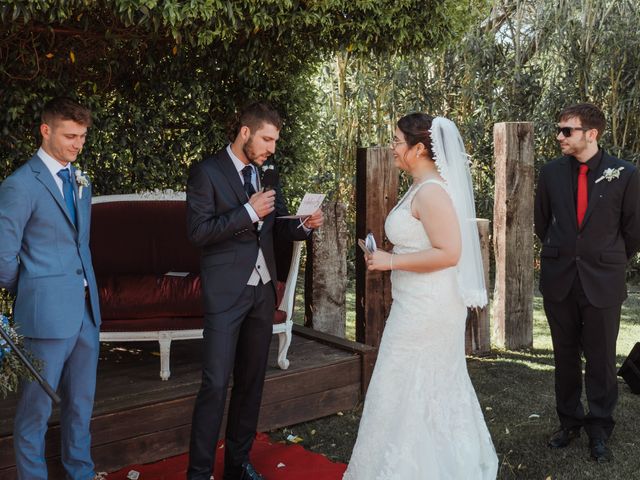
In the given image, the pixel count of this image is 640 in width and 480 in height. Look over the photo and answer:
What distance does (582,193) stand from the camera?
448 centimetres

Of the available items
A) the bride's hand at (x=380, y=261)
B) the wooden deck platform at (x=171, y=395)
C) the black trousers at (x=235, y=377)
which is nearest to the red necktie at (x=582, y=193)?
the bride's hand at (x=380, y=261)

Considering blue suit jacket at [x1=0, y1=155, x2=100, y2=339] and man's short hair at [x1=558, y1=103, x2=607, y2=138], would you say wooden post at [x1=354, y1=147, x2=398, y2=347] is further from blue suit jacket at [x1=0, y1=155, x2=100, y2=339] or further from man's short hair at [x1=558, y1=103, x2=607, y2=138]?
blue suit jacket at [x1=0, y1=155, x2=100, y2=339]

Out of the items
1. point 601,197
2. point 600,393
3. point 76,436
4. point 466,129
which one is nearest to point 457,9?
point 601,197

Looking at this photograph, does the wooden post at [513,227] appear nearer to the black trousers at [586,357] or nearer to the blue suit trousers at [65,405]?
the black trousers at [586,357]

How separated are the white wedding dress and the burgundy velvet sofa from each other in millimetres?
1504

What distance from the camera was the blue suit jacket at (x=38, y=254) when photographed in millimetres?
3348

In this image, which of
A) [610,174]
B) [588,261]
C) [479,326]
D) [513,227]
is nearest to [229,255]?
[588,261]

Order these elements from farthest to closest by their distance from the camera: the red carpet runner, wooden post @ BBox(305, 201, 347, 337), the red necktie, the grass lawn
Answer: wooden post @ BBox(305, 201, 347, 337), the red necktie, the grass lawn, the red carpet runner

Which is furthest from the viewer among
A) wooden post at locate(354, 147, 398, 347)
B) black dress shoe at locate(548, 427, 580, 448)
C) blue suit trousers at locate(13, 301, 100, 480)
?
wooden post at locate(354, 147, 398, 347)

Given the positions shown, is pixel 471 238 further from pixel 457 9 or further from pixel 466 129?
pixel 466 129

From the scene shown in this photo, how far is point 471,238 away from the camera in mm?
3664

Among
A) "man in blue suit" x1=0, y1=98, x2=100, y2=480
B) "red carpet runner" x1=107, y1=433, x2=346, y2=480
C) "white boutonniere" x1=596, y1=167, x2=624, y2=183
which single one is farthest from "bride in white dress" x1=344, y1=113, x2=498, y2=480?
"man in blue suit" x1=0, y1=98, x2=100, y2=480

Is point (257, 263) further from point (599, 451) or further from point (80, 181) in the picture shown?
point (599, 451)

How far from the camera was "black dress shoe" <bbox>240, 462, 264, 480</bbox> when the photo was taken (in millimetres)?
3945
